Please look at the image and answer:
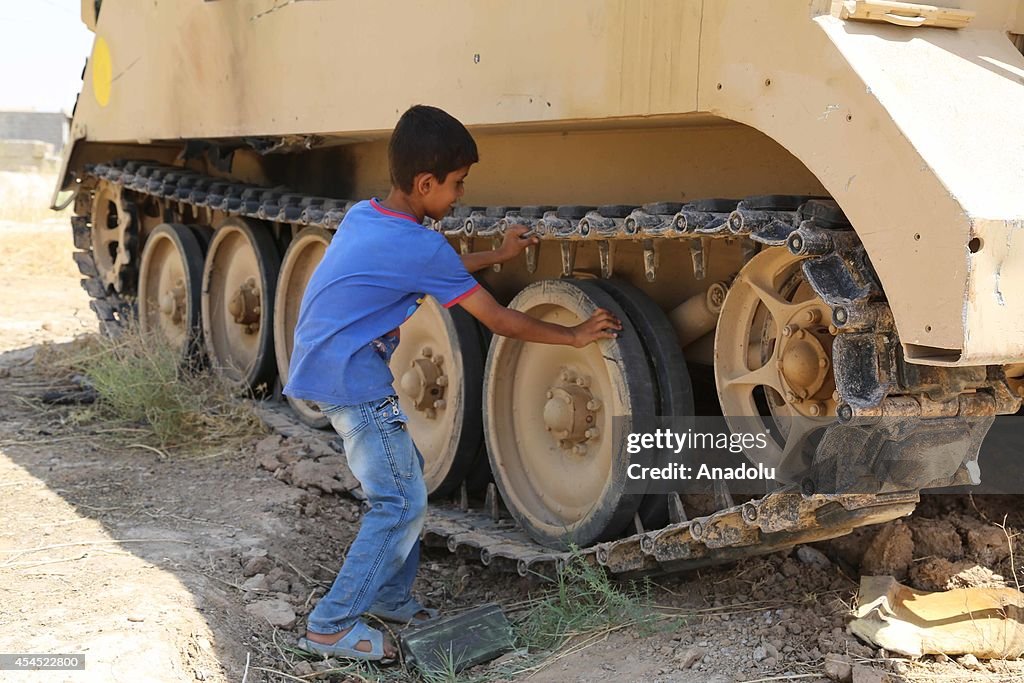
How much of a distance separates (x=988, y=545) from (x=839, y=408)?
152 centimetres

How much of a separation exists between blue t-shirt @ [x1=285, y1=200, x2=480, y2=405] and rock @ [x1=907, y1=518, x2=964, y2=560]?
1.74 meters

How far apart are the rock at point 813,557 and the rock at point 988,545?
48cm

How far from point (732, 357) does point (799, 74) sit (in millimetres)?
925

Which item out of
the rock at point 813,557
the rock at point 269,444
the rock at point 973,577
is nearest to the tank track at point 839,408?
the rock at point 813,557

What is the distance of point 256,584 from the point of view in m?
4.04

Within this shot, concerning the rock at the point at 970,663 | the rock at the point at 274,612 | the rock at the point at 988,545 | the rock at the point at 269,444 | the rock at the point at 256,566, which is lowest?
the rock at the point at 274,612

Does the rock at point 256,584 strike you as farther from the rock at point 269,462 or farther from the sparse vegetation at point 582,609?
the rock at point 269,462

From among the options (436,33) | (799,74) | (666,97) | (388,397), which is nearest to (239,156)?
(436,33)

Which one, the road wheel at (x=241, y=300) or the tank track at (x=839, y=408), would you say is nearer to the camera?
the tank track at (x=839, y=408)

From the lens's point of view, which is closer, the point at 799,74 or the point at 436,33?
the point at 799,74

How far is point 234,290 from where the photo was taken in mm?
Result: 6633

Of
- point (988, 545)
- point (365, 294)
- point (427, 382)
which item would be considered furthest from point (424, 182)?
point (988, 545)

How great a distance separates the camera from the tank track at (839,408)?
267 cm

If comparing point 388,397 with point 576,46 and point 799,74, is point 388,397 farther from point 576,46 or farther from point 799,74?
point 799,74
